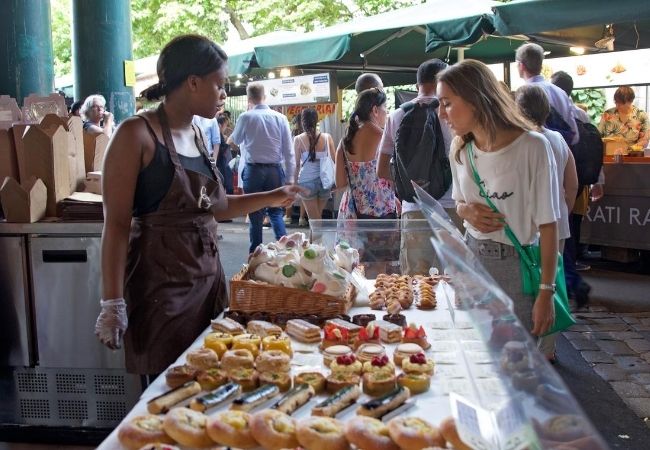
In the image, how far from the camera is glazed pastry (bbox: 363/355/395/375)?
Result: 2.34 metres

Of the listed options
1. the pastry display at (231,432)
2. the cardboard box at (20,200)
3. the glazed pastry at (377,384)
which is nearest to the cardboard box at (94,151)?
the cardboard box at (20,200)

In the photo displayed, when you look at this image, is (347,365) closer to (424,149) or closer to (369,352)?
(369,352)

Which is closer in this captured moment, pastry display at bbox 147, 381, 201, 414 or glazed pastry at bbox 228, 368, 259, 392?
pastry display at bbox 147, 381, 201, 414

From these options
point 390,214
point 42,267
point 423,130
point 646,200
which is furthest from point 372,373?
point 646,200

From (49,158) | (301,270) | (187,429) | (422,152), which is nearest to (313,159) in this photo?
(422,152)

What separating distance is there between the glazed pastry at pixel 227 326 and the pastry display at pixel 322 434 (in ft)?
2.94

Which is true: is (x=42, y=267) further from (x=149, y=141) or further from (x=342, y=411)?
(x=342, y=411)

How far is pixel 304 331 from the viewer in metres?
2.81

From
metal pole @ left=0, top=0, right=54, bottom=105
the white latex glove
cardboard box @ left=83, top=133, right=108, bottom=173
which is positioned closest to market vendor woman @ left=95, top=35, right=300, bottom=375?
the white latex glove

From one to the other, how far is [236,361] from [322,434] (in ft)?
2.07

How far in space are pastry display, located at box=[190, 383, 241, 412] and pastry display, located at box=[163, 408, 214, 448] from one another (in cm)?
12

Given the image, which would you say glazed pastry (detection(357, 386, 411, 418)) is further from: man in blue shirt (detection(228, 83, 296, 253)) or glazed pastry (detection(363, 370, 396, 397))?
man in blue shirt (detection(228, 83, 296, 253))

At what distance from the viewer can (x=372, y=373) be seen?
2.31m

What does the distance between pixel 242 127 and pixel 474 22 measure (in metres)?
2.94
